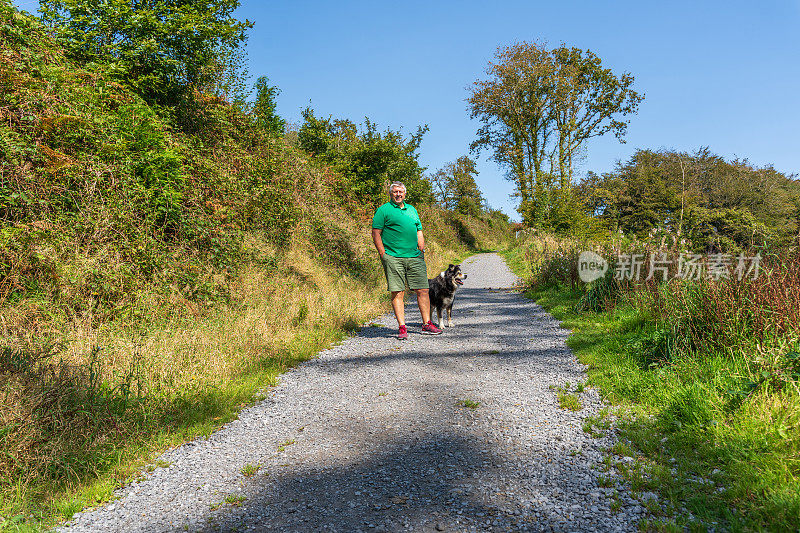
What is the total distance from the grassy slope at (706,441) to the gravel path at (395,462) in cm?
25

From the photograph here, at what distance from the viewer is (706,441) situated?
2.98 metres

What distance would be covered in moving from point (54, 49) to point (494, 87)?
29.0 m

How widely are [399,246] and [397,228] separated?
305 mm

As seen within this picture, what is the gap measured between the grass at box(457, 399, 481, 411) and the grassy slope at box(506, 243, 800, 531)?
1012mm

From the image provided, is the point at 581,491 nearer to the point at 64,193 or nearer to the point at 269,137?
the point at 64,193

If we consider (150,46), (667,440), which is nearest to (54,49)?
(150,46)

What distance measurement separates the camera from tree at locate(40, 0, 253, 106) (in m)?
7.41

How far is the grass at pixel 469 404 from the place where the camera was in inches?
161

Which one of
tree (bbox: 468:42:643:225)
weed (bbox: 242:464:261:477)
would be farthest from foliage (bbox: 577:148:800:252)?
weed (bbox: 242:464:261:477)

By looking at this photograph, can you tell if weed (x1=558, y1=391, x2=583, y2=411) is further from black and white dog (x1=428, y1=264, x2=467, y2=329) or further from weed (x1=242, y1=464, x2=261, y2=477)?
black and white dog (x1=428, y1=264, x2=467, y2=329)

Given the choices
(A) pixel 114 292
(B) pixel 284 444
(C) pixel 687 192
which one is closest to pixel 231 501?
(B) pixel 284 444

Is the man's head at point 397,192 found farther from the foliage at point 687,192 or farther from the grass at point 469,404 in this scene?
the foliage at point 687,192

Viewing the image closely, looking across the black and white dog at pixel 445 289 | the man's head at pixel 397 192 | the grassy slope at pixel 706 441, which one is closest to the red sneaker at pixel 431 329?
the black and white dog at pixel 445 289

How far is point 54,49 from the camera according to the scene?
6.59 metres
